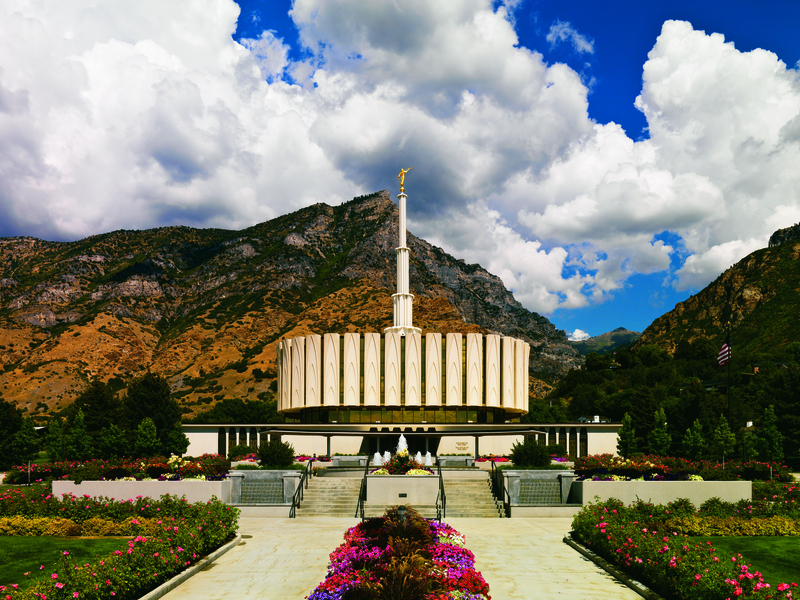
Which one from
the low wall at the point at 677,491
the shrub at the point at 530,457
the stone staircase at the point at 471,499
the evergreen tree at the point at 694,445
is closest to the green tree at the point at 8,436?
the stone staircase at the point at 471,499

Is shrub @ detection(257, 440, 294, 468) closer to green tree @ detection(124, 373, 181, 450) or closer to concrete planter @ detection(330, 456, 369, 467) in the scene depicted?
concrete planter @ detection(330, 456, 369, 467)

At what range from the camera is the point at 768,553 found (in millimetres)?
13125

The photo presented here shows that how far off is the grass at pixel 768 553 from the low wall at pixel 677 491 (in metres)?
5.46

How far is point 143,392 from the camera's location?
5716 cm

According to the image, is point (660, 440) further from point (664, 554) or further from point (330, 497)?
point (664, 554)

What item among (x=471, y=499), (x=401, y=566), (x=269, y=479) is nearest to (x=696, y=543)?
(x=401, y=566)

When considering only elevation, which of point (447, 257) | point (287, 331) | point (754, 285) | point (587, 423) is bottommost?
point (587, 423)

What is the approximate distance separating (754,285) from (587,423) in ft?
322

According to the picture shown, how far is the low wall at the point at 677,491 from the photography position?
20453 millimetres

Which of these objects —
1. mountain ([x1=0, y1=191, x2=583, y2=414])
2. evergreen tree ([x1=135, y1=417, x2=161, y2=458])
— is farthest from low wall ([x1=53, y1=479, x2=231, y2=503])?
mountain ([x1=0, y1=191, x2=583, y2=414])

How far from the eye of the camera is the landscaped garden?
9.28m

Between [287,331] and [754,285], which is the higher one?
[754,285]

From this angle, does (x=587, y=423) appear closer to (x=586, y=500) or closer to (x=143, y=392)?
(x=586, y=500)

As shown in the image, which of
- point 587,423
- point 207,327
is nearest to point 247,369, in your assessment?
point 207,327
